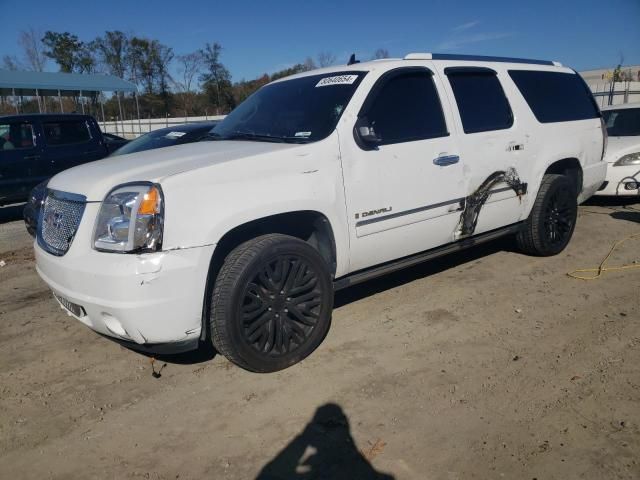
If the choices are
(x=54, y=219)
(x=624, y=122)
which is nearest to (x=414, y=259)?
(x=54, y=219)

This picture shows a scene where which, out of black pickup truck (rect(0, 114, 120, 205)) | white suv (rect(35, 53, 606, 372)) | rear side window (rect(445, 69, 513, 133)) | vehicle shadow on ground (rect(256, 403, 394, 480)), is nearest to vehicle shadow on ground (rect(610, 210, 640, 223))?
white suv (rect(35, 53, 606, 372))

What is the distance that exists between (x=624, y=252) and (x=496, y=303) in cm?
229

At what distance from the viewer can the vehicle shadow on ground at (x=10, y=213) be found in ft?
30.7

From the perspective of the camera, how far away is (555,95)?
5109mm

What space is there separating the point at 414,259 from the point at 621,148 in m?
5.66

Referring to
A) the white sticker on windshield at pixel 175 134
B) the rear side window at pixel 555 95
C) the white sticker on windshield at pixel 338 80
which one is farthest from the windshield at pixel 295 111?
the white sticker on windshield at pixel 175 134

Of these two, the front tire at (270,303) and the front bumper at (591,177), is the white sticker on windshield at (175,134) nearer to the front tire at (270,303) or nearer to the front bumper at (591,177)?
the front tire at (270,303)

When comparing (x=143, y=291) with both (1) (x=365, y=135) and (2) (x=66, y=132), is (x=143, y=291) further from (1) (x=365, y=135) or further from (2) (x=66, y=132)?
(2) (x=66, y=132)

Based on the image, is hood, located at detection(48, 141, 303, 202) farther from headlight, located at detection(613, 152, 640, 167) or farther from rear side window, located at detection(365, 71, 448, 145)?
headlight, located at detection(613, 152, 640, 167)

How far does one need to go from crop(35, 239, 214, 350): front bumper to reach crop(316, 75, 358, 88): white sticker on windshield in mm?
1705

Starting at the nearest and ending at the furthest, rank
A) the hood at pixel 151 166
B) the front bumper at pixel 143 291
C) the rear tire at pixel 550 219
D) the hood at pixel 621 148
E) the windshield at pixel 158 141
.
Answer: the front bumper at pixel 143 291 < the hood at pixel 151 166 < the rear tire at pixel 550 219 < the windshield at pixel 158 141 < the hood at pixel 621 148

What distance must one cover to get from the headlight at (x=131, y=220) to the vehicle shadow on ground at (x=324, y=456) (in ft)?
4.13

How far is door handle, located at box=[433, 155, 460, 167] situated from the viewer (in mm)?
3798

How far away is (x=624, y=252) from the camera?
542 cm
